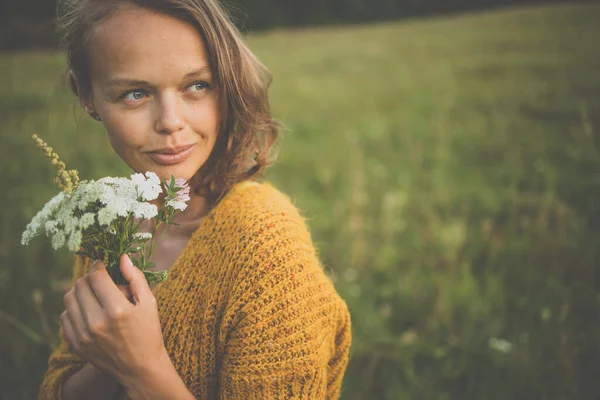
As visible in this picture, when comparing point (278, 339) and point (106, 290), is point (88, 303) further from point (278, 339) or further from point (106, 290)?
point (278, 339)

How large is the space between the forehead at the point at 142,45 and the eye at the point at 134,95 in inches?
2.0

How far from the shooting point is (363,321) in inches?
111

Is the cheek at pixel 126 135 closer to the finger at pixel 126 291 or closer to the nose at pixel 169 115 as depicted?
the nose at pixel 169 115

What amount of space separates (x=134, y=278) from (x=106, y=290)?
2.8 inches

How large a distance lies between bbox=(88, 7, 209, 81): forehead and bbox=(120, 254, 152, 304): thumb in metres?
0.51

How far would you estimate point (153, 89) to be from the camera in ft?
4.32

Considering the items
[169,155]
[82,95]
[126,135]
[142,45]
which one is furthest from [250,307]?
[82,95]

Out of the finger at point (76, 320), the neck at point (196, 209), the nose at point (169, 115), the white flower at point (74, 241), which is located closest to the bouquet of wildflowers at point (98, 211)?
the white flower at point (74, 241)

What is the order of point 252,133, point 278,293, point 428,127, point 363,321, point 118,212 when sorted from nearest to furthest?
point 118,212 → point 278,293 → point 252,133 → point 363,321 → point 428,127

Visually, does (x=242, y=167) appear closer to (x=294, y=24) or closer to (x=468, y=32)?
(x=468, y=32)

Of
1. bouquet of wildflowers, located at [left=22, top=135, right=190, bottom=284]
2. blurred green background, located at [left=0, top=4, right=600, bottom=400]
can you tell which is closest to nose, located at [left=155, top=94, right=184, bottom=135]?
bouquet of wildflowers, located at [left=22, top=135, right=190, bottom=284]

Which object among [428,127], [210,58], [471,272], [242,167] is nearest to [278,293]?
[242,167]

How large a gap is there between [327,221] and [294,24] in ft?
20.3

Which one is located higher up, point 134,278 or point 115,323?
point 134,278
